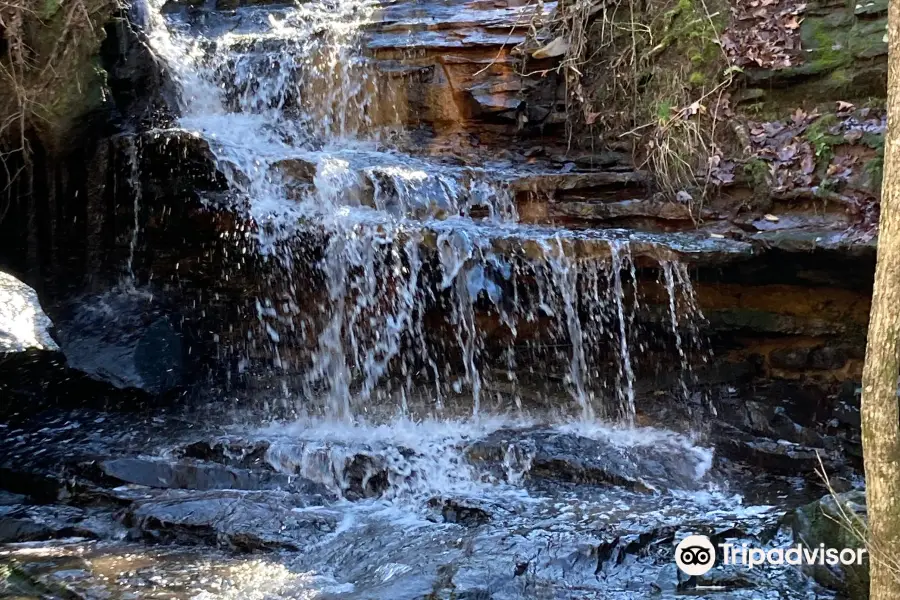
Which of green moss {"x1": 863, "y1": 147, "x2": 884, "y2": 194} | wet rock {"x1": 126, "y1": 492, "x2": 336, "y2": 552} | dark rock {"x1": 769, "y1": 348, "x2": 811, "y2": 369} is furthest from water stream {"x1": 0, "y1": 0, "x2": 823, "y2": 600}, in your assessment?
green moss {"x1": 863, "y1": 147, "x2": 884, "y2": 194}

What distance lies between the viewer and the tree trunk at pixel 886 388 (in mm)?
2803

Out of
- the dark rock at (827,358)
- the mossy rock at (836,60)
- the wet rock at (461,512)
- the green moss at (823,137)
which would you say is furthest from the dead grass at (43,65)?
the dark rock at (827,358)

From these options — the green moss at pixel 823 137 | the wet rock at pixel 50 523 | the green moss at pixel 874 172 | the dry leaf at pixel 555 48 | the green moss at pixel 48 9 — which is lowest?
the wet rock at pixel 50 523

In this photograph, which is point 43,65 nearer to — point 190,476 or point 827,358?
point 190,476

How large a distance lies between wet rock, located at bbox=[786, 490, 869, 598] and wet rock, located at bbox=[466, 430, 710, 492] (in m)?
1.21

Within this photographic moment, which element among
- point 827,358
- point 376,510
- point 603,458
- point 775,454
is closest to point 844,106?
point 827,358

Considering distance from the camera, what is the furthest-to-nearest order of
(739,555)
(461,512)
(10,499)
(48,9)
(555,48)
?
(555,48) < (48,9) < (10,499) < (461,512) < (739,555)

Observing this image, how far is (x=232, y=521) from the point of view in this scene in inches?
183

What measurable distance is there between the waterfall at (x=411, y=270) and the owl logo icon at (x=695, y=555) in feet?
7.44

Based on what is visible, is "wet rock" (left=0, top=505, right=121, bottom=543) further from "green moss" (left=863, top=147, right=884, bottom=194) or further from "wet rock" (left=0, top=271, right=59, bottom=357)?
"green moss" (left=863, top=147, right=884, bottom=194)

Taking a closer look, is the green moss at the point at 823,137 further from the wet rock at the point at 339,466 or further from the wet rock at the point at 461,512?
the wet rock at the point at 339,466

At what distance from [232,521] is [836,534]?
3338mm

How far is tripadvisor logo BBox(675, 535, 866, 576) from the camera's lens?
3.90m

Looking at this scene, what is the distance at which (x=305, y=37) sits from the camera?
28.8ft
